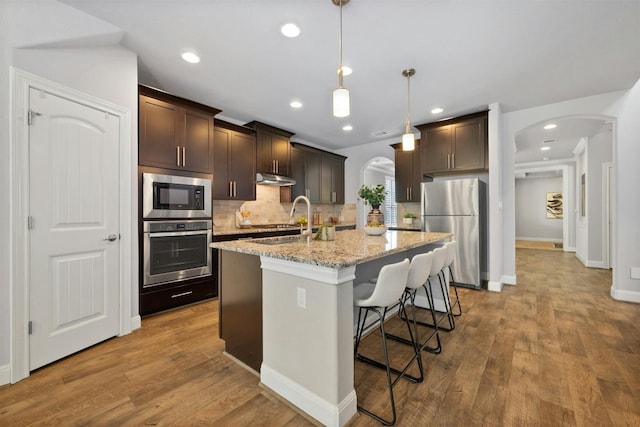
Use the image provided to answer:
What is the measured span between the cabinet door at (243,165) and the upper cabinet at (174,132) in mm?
561

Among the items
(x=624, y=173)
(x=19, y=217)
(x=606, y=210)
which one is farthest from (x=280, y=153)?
(x=606, y=210)

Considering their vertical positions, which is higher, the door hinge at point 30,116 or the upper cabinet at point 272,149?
the upper cabinet at point 272,149

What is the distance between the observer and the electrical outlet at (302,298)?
5.05ft

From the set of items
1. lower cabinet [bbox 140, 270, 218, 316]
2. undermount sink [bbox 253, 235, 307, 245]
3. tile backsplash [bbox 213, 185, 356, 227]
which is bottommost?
lower cabinet [bbox 140, 270, 218, 316]

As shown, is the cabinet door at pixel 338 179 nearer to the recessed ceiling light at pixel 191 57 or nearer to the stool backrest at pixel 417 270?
the recessed ceiling light at pixel 191 57

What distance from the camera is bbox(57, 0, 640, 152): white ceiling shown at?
2.01 meters

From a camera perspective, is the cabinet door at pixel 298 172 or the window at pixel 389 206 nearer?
the cabinet door at pixel 298 172

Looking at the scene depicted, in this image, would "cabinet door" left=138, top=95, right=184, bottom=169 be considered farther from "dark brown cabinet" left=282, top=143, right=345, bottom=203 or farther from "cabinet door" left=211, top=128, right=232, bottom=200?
"dark brown cabinet" left=282, top=143, right=345, bottom=203

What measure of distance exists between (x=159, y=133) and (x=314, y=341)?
2.79 m

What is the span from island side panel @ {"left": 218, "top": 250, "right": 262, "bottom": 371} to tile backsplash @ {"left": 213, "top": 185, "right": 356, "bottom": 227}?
223 cm

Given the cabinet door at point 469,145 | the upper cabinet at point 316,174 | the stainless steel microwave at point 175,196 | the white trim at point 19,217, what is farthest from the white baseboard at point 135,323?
the cabinet door at point 469,145

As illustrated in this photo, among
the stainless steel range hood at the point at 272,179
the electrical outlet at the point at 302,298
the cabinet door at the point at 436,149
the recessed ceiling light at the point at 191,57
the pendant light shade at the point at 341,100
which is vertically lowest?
the electrical outlet at the point at 302,298

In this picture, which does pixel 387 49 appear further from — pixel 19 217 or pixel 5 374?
pixel 5 374

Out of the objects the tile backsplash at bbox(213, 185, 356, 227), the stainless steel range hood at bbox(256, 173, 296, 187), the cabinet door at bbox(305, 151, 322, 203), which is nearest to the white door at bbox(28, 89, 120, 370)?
the tile backsplash at bbox(213, 185, 356, 227)
